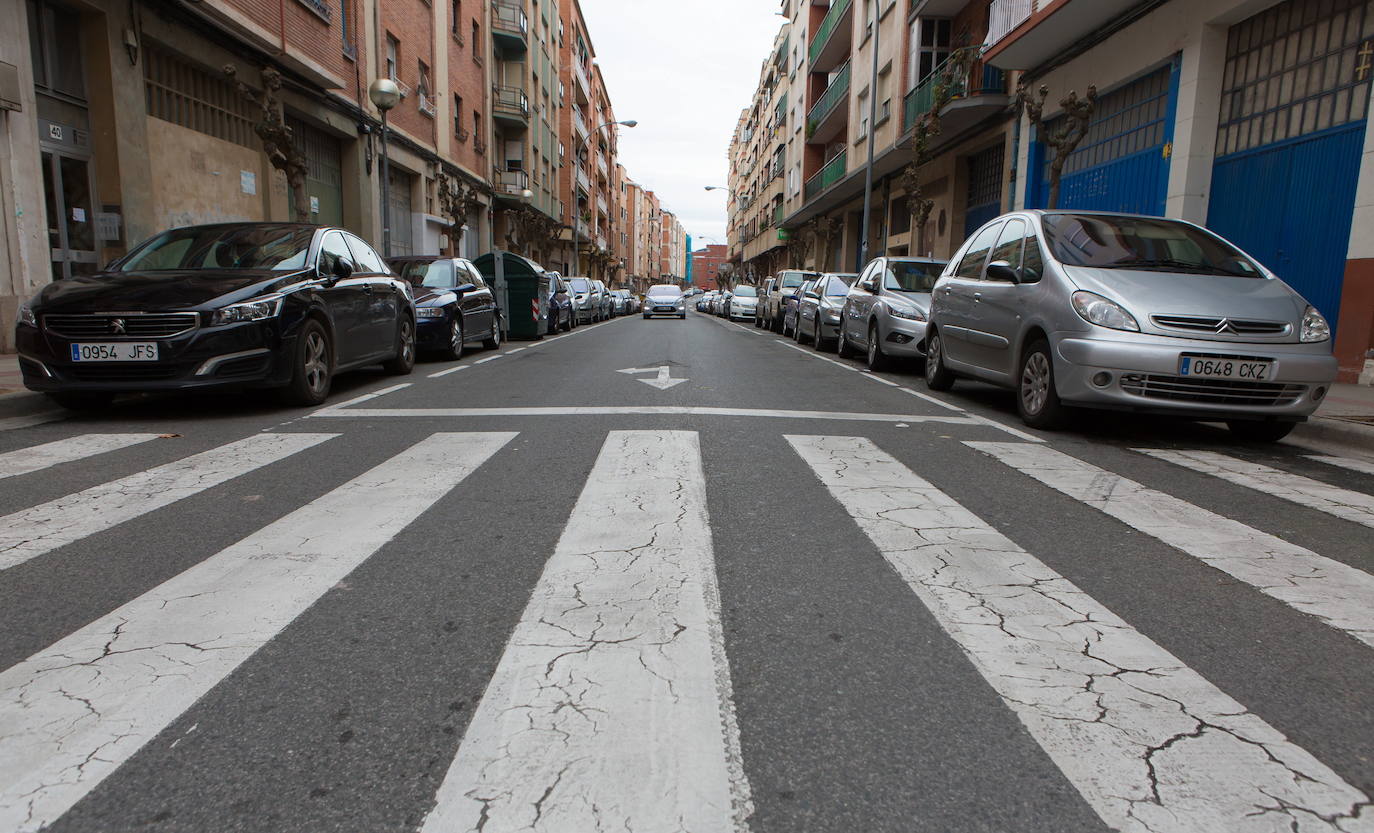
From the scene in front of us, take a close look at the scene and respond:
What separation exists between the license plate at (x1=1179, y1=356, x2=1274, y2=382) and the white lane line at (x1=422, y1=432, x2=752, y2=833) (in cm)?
392

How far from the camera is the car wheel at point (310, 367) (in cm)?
679

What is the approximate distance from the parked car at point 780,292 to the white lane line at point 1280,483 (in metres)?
15.7

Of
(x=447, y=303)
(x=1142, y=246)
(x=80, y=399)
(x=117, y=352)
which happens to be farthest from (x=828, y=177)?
(x=117, y=352)

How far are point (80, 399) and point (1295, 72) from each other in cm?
1352

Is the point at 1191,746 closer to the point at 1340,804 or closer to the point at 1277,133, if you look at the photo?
the point at 1340,804

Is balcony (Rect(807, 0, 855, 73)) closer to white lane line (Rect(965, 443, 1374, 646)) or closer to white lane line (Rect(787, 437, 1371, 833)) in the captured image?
white lane line (Rect(965, 443, 1374, 646))

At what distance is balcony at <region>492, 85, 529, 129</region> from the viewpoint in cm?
3488

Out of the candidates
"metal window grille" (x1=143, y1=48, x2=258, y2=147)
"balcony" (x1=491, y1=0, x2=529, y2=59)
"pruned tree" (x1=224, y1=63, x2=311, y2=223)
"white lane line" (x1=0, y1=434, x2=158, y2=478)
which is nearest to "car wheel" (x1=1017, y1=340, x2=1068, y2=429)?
"white lane line" (x1=0, y1=434, x2=158, y2=478)

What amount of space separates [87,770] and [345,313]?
6.57 meters

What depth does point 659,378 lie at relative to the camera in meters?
9.51

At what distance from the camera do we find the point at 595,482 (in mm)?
4352

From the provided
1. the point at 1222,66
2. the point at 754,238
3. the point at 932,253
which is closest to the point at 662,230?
the point at 754,238

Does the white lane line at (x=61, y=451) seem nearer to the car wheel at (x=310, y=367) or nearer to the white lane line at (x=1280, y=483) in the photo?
the car wheel at (x=310, y=367)

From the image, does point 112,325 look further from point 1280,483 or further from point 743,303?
point 743,303
